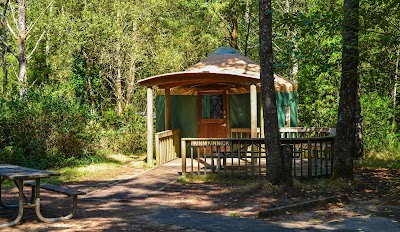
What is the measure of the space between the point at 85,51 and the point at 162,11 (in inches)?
160

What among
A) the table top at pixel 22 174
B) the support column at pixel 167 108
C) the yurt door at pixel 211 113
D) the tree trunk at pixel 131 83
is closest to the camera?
the table top at pixel 22 174

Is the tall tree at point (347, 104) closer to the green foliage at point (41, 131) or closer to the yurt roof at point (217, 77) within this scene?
the yurt roof at point (217, 77)

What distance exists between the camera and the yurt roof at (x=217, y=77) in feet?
43.6

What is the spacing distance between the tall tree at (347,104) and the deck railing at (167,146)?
5227 mm

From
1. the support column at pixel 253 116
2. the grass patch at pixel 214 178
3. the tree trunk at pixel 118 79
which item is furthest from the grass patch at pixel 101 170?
the tree trunk at pixel 118 79

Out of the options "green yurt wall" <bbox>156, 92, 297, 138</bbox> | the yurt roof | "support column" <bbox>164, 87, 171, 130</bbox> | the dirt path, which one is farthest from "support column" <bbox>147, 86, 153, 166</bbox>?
the dirt path

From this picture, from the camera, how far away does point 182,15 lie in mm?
29406

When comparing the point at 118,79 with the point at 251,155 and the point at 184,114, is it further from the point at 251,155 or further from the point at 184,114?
the point at 251,155

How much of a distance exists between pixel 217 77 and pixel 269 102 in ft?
13.5

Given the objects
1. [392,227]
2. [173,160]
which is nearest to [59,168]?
[173,160]

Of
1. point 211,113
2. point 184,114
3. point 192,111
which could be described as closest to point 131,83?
point 184,114

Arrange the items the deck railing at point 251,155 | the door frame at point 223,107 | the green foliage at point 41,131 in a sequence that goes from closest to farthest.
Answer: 1. the deck railing at point 251,155
2. the green foliage at point 41,131
3. the door frame at point 223,107

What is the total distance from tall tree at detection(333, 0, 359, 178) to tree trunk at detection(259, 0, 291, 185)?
1269 mm

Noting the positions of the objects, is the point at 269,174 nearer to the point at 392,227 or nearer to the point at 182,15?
the point at 392,227
